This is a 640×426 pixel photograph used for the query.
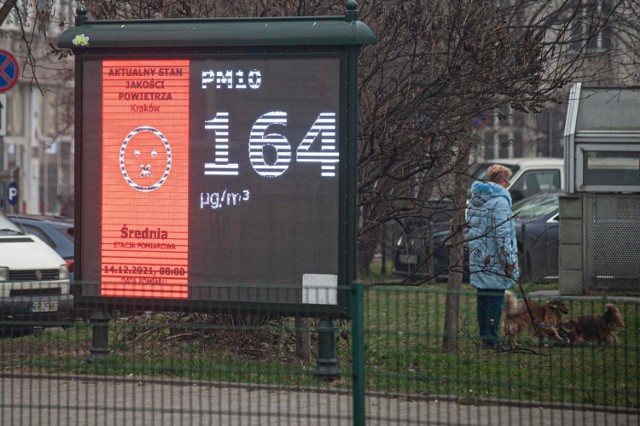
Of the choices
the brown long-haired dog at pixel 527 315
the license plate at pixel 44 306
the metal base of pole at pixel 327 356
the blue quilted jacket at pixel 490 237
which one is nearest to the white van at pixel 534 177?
the blue quilted jacket at pixel 490 237

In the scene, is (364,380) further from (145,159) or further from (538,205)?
(538,205)

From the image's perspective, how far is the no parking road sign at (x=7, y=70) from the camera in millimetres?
15977

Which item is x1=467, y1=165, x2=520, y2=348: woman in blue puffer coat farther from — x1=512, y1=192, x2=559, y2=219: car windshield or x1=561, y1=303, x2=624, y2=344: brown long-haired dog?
x1=512, y1=192, x2=559, y2=219: car windshield

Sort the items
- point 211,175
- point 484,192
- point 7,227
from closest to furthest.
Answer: point 211,175
point 484,192
point 7,227

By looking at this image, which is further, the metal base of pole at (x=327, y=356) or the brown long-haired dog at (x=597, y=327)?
the metal base of pole at (x=327, y=356)

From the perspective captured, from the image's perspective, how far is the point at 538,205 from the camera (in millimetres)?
22250

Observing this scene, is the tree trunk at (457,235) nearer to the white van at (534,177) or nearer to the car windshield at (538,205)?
the car windshield at (538,205)

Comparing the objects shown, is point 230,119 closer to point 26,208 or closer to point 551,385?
point 551,385

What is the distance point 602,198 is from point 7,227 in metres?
8.18

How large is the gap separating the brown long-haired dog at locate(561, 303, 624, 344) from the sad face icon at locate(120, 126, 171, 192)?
11.7ft

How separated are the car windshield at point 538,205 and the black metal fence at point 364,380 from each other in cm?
1367

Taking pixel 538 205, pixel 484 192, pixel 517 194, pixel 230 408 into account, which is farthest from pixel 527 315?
pixel 517 194

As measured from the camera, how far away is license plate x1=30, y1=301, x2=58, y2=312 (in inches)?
280

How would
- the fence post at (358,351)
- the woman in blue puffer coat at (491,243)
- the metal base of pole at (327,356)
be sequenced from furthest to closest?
the woman in blue puffer coat at (491,243) → the metal base of pole at (327,356) → the fence post at (358,351)
